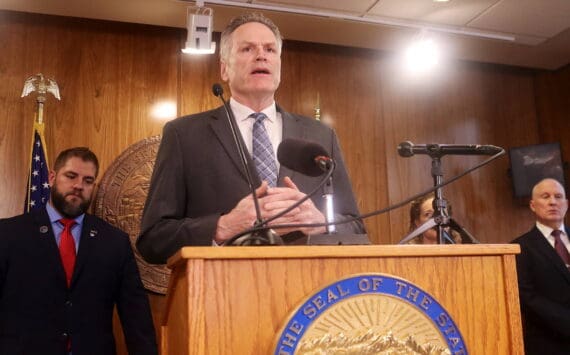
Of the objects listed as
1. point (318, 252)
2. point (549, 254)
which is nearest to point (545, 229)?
point (549, 254)

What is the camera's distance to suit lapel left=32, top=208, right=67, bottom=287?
2.96m

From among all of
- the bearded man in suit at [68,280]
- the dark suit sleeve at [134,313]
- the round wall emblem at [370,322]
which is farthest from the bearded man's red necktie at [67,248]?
the round wall emblem at [370,322]

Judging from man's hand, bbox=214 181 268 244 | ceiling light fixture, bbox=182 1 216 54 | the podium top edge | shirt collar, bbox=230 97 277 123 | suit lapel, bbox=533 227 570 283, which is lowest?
the podium top edge

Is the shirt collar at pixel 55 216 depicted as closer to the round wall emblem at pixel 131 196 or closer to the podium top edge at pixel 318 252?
the round wall emblem at pixel 131 196

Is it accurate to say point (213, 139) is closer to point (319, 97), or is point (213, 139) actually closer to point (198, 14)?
point (198, 14)

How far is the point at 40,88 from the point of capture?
3.74 meters

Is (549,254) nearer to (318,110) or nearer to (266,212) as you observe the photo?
(318,110)

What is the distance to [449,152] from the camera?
5.15 ft

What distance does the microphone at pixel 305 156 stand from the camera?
125 centimetres

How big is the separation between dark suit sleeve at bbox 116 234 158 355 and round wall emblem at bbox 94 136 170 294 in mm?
590

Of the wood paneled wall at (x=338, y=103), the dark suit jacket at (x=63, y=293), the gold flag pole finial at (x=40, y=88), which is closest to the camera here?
the dark suit jacket at (x=63, y=293)

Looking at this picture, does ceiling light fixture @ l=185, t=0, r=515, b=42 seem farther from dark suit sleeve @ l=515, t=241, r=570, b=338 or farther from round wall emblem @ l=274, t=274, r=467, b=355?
round wall emblem @ l=274, t=274, r=467, b=355

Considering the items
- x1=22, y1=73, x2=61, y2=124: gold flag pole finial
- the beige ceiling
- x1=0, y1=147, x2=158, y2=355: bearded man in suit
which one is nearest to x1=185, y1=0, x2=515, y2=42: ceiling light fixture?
the beige ceiling

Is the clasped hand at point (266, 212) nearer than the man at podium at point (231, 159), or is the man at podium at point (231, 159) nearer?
the clasped hand at point (266, 212)
